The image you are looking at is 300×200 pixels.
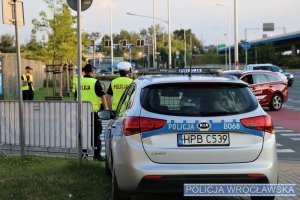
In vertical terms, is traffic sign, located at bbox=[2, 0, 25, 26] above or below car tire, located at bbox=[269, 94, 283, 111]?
above

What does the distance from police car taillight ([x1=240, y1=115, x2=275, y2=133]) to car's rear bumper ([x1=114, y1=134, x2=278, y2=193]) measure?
0.21m

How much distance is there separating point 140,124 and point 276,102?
17.5 m

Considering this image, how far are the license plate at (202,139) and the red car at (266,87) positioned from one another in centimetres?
1656

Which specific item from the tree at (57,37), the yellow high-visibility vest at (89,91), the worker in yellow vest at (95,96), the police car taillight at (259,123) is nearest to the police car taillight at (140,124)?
the police car taillight at (259,123)

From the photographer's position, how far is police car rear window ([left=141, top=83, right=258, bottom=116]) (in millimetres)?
5477

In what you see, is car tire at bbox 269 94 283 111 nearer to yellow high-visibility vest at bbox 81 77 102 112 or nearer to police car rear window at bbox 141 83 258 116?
yellow high-visibility vest at bbox 81 77 102 112

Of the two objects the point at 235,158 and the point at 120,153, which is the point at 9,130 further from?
the point at 235,158

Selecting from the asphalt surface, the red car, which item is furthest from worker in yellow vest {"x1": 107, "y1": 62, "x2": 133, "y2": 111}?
the red car

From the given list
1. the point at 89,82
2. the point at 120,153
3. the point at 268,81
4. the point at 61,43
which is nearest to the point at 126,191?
the point at 120,153

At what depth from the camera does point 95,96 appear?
9.91 metres

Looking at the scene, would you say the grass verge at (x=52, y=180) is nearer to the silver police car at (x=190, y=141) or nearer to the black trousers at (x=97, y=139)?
the black trousers at (x=97, y=139)

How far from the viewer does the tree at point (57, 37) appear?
35500 millimetres

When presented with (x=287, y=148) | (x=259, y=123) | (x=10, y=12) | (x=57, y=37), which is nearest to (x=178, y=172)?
(x=259, y=123)

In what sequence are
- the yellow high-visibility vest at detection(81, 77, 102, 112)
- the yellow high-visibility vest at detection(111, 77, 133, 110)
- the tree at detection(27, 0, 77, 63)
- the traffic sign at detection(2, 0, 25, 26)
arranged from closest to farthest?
1. the traffic sign at detection(2, 0, 25, 26)
2. the yellow high-visibility vest at detection(111, 77, 133, 110)
3. the yellow high-visibility vest at detection(81, 77, 102, 112)
4. the tree at detection(27, 0, 77, 63)
